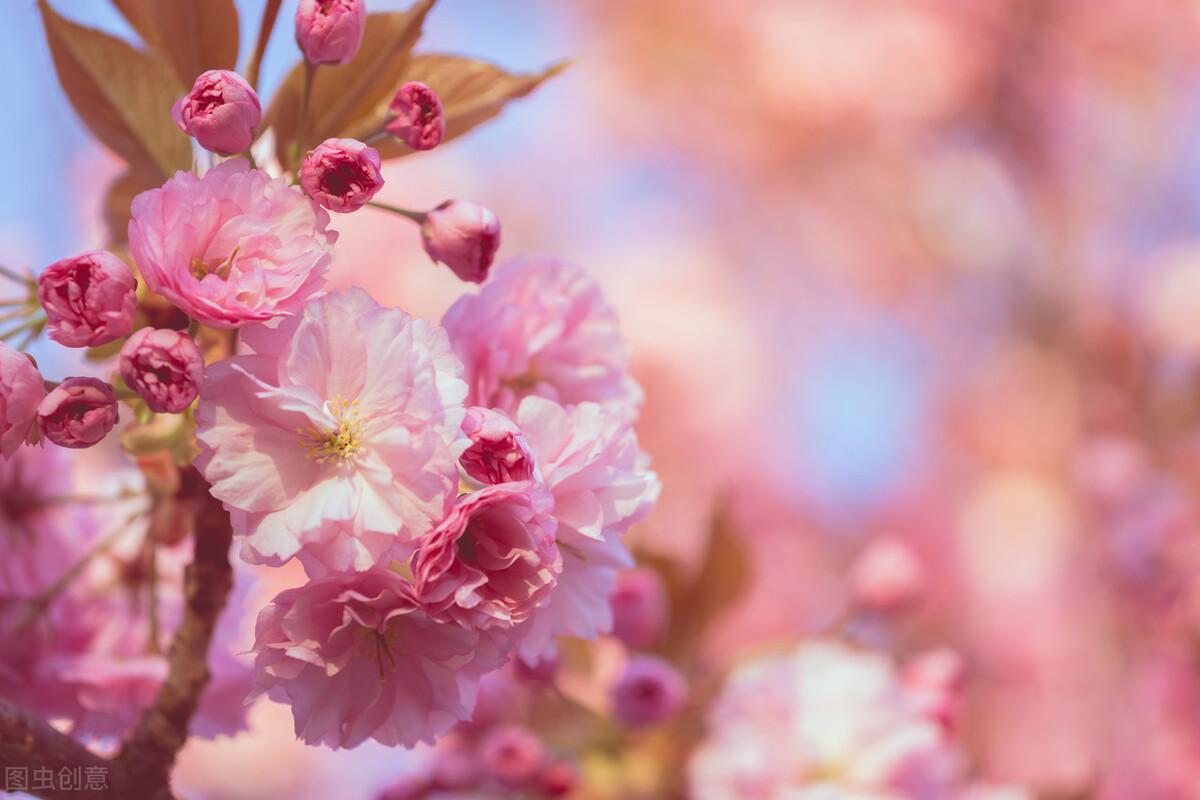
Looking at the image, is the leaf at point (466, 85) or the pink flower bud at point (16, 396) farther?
the leaf at point (466, 85)

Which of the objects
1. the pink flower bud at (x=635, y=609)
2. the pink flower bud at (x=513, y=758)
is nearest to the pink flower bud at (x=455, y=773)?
the pink flower bud at (x=513, y=758)

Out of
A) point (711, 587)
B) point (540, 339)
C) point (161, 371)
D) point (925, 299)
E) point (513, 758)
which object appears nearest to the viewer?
point (161, 371)

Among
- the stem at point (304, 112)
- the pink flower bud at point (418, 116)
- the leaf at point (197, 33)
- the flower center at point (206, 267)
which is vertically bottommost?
the flower center at point (206, 267)

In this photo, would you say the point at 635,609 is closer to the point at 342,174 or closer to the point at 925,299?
the point at 342,174

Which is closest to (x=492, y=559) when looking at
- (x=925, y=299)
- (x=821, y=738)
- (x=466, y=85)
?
(x=466, y=85)

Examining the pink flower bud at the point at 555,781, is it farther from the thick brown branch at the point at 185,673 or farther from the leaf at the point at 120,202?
the leaf at the point at 120,202

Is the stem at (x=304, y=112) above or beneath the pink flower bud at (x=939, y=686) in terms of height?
above

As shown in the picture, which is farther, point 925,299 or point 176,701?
point 925,299
